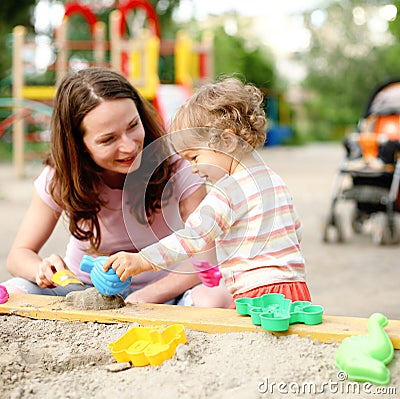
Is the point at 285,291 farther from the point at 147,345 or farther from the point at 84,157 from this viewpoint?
the point at 84,157

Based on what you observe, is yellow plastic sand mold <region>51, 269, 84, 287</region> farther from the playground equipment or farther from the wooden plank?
the playground equipment

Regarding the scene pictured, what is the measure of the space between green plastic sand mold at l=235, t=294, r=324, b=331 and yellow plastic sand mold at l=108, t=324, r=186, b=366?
192mm

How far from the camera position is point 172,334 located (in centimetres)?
171

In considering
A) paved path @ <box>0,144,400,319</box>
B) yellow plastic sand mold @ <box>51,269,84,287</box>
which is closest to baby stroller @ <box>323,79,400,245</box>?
paved path @ <box>0,144,400,319</box>

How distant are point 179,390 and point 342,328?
47 cm

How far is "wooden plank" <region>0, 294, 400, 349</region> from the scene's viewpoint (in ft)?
5.46

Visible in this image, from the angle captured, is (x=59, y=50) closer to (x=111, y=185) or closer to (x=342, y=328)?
(x=111, y=185)

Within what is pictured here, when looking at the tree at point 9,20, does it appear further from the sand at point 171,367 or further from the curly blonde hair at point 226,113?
A: the sand at point 171,367

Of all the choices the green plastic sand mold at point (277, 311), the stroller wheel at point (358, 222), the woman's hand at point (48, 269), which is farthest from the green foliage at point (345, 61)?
the green plastic sand mold at point (277, 311)

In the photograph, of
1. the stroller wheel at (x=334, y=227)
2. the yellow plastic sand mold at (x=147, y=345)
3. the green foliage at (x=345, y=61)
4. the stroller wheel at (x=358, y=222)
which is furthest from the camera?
the green foliage at (x=345, y=61)

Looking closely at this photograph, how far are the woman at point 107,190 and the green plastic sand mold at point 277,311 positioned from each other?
37cm

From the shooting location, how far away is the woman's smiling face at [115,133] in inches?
84.4

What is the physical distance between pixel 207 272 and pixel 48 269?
1.67ft

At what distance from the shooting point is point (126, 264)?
176 centimetres
